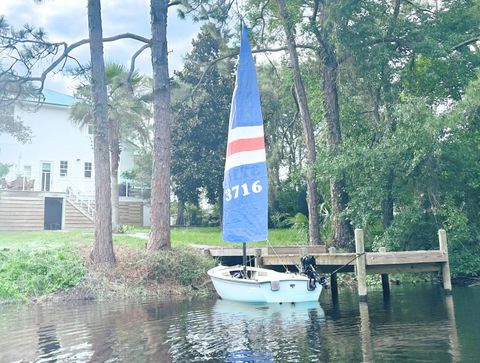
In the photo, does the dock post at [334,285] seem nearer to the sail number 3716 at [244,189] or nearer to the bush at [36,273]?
the sail number 3716 at [244,189]

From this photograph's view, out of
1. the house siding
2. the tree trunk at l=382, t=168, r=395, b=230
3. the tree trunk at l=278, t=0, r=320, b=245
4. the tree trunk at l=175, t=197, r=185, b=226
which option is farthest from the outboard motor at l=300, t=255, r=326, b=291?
the tree trunk at l=175, t=197, r=185, b=226

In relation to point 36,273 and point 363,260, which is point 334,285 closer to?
point 363,260

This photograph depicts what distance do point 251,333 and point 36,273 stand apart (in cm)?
987

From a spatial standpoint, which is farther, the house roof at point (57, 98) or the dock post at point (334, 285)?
the house roof at point (57, 98)

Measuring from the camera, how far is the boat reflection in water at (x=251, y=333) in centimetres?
886

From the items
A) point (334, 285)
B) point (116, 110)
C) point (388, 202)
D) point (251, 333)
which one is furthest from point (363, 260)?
point (116, 110)

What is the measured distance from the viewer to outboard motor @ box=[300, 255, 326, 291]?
14875 millimetres

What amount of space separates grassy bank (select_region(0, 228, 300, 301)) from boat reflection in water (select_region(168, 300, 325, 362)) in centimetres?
382

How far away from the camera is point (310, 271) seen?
15086 mm

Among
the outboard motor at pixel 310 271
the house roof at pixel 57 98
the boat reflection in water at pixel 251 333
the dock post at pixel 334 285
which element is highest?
the house roof at pixel 57 98

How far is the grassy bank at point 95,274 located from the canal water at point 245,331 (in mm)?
1091

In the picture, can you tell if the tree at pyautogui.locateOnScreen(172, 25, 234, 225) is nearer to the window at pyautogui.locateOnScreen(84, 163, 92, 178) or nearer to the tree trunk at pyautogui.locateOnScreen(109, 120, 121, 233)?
the tree trunk at pyautogui.locateOnScreen(109, 120, 121, 233)

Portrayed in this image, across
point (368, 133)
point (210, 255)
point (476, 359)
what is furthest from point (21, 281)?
point (368, 133)

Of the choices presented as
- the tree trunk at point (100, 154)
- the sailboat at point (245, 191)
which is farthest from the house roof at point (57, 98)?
the sailboat at point (245, 191)
